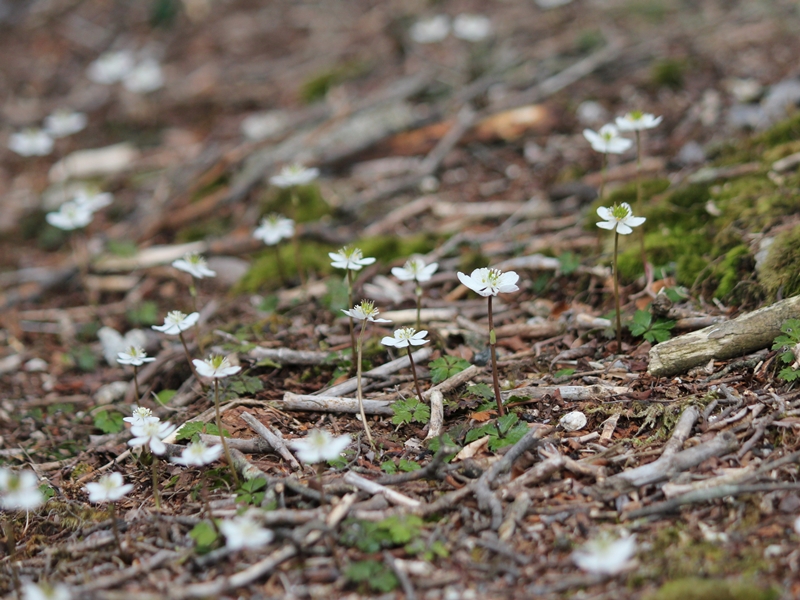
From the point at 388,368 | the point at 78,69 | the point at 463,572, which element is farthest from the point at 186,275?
the point at 78,69

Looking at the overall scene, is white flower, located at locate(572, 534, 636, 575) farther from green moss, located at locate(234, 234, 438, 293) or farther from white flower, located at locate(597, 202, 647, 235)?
green moss, located at locate(234, 234, 438, 293)

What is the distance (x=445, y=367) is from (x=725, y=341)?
1203mm

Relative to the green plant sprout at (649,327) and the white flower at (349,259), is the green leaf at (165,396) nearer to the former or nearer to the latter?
the white flower at (349,259)

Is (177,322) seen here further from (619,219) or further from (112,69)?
(112,69)

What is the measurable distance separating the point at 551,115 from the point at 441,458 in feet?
13.0

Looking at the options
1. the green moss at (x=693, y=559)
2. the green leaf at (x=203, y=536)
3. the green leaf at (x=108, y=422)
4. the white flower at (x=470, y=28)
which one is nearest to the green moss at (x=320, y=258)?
the green leaf at (x=108, y=422)

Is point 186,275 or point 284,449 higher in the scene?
point 284,449

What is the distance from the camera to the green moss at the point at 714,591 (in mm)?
1919

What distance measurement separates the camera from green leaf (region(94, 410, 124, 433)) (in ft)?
11.1

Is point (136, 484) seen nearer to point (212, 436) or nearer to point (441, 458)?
point (212, 436)

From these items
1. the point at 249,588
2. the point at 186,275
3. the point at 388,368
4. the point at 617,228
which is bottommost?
the point at 186,275

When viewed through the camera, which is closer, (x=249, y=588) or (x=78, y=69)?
(x=249, y=588)

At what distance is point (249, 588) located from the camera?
2.20 meters

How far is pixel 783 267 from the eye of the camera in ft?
10.6
